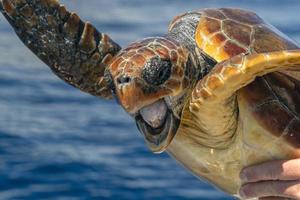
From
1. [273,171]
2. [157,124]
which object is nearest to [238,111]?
[273,171]

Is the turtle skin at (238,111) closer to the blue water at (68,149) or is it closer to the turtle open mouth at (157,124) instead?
the turtle open mouth at (157,124)

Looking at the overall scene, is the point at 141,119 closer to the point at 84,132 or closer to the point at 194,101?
the point at 194,101

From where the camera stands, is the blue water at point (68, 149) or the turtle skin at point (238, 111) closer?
the turtle skin at point (238, 111)

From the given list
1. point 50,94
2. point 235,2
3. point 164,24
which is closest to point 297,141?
point 50,94

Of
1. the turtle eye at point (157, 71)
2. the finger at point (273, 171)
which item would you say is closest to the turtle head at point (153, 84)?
the turtle eye at point (157, 71)

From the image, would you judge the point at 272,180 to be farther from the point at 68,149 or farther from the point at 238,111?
the point at 68,149

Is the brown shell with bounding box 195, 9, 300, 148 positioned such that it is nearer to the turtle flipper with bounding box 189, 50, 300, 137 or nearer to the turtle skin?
the turtle skin

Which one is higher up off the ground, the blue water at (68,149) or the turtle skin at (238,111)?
the blue water at (68,149)

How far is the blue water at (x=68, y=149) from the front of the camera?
21.2 ft

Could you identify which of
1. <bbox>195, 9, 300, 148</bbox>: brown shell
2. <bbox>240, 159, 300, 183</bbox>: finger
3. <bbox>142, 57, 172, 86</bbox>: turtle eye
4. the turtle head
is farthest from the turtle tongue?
<bbox>240, 159, 300, 183</bbox>: finger

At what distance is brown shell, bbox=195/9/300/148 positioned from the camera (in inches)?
138

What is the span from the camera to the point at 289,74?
11.9 feet

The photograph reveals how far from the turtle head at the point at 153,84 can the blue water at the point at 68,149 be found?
3146 mm

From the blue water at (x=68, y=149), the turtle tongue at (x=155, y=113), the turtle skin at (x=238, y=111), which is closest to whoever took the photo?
the turtle tongue at (x=155, y=113)
